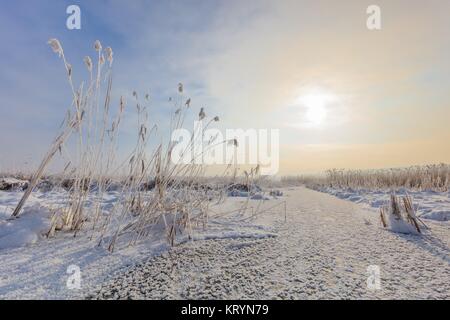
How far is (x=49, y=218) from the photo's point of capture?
5.39 feet

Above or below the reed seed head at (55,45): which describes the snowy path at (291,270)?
below

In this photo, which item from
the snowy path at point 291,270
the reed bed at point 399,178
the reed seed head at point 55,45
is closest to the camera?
the snowy path at point 291,270

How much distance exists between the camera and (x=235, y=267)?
1.13 m

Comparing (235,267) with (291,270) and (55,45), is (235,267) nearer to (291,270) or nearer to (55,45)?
(291,270)

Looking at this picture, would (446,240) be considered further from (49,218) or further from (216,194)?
(49,218)

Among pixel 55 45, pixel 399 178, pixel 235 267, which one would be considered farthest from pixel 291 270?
pixel 399 178

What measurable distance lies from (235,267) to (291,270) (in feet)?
0.74

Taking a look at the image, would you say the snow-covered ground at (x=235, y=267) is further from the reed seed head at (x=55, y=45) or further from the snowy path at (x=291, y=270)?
the reed seed head at (x=55, y=45)

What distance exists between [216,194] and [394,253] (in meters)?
1.35

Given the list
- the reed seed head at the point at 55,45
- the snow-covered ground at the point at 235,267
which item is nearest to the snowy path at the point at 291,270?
the snow-covered ground at the point at 235,267

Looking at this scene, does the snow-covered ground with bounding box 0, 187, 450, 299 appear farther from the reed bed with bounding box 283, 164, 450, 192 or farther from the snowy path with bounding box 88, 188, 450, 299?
the reed bed with bounding box 283, 164, 450, 192

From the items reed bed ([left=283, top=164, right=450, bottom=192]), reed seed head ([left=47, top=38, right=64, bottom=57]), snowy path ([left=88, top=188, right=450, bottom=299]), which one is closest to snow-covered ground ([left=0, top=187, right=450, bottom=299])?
snowy path ([left=88, top=188, right=450, bottom=299])

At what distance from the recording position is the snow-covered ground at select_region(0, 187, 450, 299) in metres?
0.91

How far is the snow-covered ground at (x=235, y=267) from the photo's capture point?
915mm
